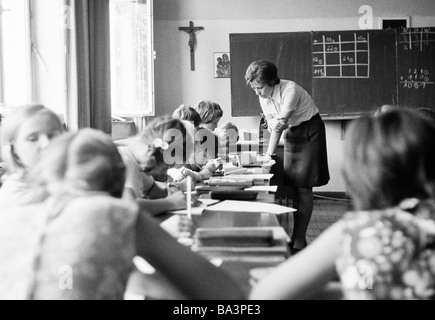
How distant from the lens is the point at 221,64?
7105 millimetres

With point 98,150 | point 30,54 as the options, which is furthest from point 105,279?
point 30,54

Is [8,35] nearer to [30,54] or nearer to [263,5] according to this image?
[30,54]

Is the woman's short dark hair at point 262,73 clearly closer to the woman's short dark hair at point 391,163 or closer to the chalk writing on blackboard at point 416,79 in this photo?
the woman's short dark hair at point 391,163

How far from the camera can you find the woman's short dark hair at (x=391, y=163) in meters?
0.97

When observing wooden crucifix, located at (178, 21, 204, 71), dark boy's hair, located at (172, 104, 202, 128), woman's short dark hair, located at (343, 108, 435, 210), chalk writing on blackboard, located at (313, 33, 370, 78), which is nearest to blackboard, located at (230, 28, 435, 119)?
chalk writing on blackboard, located at (313, 33, 370, 78)

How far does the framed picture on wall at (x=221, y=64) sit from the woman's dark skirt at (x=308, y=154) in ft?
9.89

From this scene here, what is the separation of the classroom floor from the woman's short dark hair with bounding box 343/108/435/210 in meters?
3.93

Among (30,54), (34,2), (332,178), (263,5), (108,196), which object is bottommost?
(332,178)

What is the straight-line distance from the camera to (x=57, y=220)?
105 cm

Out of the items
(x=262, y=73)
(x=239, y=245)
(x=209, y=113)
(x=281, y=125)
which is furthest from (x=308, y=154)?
(x=239, y=245)

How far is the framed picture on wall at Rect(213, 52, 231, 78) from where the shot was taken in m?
7.09

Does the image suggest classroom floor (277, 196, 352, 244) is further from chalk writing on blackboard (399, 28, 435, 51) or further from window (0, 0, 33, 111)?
window (0, 0, 33, 111)

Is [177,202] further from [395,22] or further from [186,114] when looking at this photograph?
[395,22]

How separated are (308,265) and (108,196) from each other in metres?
0.38
